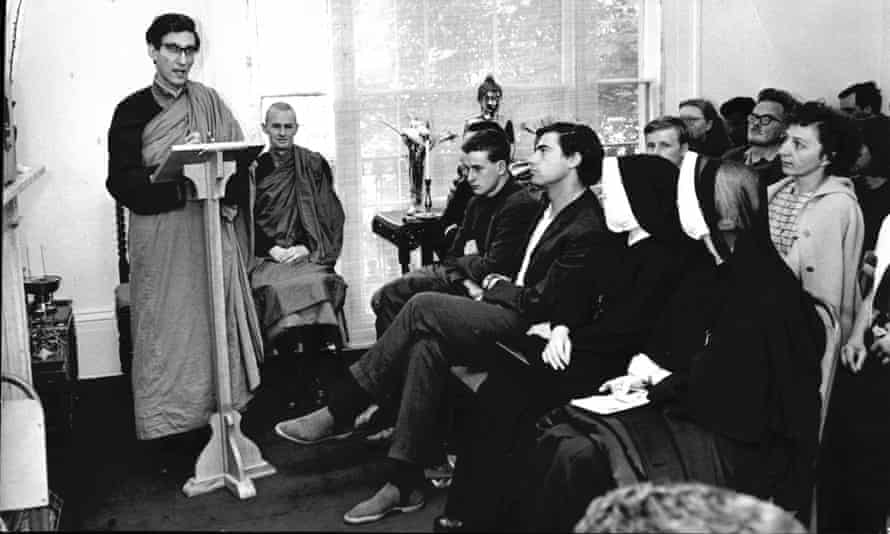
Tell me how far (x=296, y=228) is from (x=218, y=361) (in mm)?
1532

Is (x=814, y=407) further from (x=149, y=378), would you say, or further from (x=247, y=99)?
(x=247, y=99)

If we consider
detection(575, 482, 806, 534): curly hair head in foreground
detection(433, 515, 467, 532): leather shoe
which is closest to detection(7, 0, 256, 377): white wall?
detection(433, 515, 467, 532): leather shoe

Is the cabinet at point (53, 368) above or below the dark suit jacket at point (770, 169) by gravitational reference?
below

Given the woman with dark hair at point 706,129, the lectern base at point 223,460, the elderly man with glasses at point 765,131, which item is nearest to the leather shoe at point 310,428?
the lectern base at point 223,460

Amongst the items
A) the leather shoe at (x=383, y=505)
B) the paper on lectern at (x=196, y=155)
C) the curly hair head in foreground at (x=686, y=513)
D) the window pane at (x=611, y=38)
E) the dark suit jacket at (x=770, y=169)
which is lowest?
the leather shoe at (x=383, y=505)

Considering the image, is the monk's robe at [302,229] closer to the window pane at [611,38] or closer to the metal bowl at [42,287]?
the metal bowl at [42,287]

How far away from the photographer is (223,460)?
13.1 ft

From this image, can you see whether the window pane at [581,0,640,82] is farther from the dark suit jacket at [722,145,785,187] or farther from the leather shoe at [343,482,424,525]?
the leather shoe at [343,482,424,525]

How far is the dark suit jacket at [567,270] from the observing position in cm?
367

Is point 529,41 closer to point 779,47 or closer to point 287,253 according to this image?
point 779,47

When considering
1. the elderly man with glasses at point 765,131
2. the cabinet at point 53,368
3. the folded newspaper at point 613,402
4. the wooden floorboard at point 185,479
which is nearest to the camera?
the folded newspaper at point 613,402

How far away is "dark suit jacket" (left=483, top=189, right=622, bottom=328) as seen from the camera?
12.0 ft

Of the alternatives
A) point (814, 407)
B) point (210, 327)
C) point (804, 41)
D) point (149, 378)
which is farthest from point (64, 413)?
point (804, 41)

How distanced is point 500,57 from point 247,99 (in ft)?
4.68
